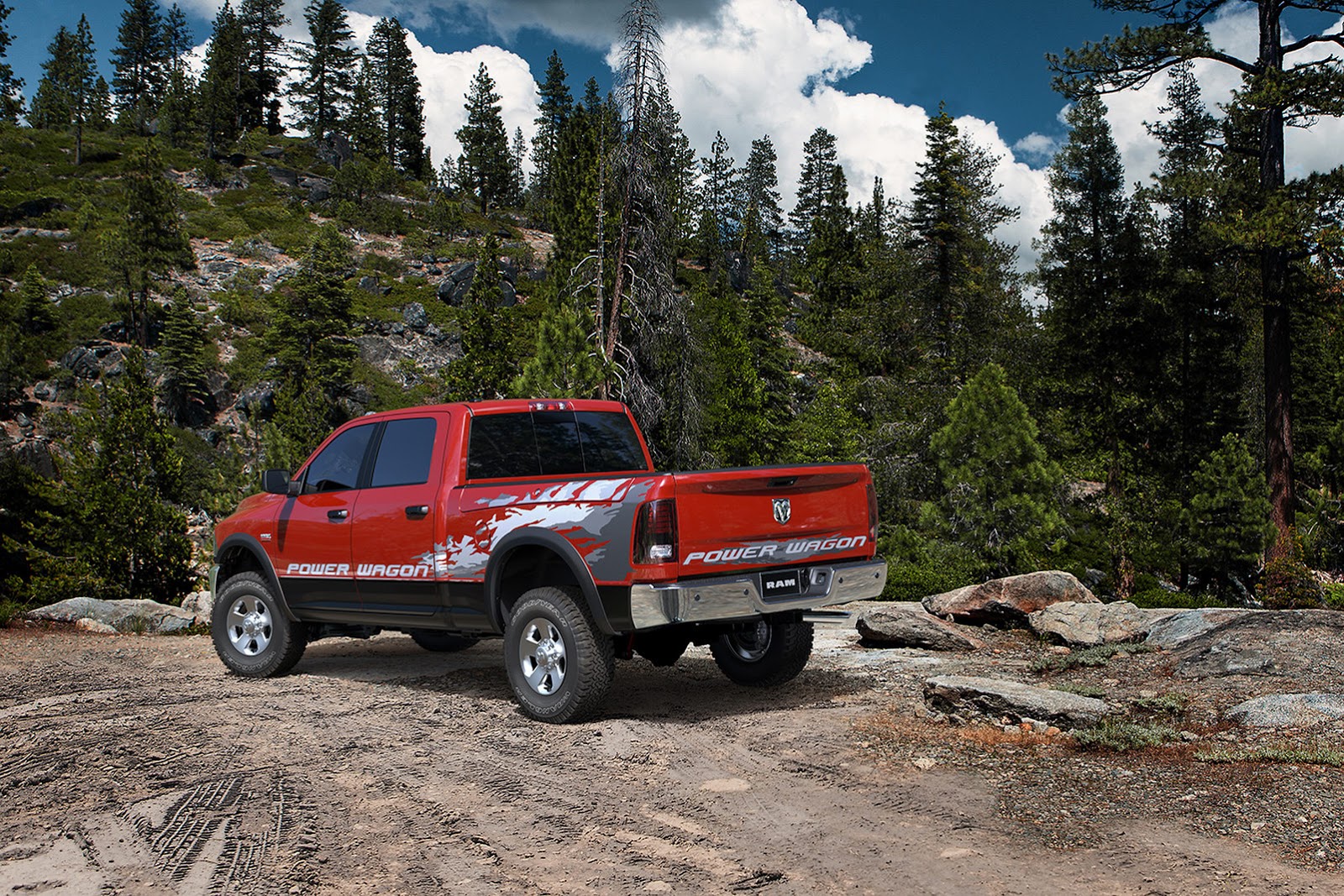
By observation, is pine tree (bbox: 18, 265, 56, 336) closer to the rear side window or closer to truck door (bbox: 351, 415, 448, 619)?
truck door (bbox: 351, 415, 448, 619)

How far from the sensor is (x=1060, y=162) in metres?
32.2

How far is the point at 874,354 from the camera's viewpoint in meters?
27.8

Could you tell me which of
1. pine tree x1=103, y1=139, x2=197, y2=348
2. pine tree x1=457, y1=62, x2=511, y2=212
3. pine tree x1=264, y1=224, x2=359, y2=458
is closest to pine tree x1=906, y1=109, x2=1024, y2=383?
pine tree x1=264, y1=224, x2=359, y2=458

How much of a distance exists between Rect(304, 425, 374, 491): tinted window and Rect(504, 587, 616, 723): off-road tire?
2.12 m

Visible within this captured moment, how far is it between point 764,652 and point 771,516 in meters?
1.92

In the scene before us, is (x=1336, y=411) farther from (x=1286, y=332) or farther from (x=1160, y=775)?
(x=1160, y=775)

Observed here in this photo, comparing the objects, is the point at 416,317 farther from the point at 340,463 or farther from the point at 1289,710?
the point at 1289,710

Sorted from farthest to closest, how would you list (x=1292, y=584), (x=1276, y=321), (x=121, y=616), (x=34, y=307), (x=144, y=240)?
(x=144, y=240)
(x=34, y=307)
(x=1276, y=321)
(x=1292, y=584)
(x=121, y=616)

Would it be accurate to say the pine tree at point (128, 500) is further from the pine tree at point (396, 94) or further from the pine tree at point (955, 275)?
the pine tree at point (396, 94)

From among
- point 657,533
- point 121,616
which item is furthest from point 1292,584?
point 121,616

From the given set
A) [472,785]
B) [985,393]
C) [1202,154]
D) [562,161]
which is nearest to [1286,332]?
[1202,154]

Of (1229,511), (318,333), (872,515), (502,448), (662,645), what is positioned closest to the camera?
(872,515)

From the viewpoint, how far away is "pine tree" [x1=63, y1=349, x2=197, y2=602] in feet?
72.0

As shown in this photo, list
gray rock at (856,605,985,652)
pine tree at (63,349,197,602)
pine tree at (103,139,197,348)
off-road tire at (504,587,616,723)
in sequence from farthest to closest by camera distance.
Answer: pine tree at (103,139,197,348) → pine tree at (63,349,197,602) → gray rock at (856,605,985,652) → off-road tire at (504,587,616,723)
